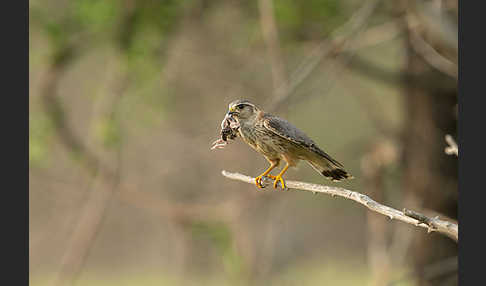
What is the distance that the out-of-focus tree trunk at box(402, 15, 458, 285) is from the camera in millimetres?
6703

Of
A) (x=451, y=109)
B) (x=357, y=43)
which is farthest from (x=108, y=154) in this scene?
(x=451, y=109)

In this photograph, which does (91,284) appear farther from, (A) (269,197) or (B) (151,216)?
(A) (269,197)

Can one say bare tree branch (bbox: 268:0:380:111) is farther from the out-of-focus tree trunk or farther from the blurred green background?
the out-of-focus tree trunk

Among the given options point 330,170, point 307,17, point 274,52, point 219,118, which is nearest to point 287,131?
point 330,170

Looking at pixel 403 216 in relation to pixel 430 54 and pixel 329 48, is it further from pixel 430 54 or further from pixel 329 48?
pixel 430 54

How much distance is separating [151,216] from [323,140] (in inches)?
167

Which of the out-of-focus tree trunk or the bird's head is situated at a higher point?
the out-of-focus tree trunk

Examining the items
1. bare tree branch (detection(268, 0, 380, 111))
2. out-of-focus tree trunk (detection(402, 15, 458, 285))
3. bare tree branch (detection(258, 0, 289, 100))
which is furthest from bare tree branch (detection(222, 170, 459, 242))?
out-of-focus tree trunk (detection(402, 15, 458, 285))

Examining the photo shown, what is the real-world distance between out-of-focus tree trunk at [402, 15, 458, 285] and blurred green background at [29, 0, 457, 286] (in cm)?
2

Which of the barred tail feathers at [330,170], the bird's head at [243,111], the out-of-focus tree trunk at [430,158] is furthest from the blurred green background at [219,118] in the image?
the barred tail feathers at [330,170]

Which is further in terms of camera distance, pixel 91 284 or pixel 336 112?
pixel 336 112

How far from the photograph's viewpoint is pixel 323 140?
12125 mm

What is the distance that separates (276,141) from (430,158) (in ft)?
12.1

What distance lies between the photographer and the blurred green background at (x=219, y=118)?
6664 millimetres
